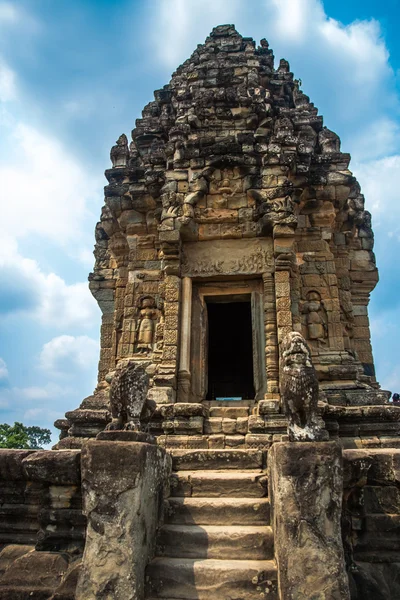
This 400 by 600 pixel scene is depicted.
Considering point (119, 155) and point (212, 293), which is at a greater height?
point (119, 155)

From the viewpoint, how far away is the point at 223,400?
7906 mm

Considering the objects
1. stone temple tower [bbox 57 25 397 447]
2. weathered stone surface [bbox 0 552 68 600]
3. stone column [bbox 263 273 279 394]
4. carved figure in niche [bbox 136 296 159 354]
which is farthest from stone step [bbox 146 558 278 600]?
carved figure in niche [bbox 136 296 159 354]

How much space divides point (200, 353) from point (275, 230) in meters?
2.69

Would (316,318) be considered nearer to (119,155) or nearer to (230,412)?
(230,412)

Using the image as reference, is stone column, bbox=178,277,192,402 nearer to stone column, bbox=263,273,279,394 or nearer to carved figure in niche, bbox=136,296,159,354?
carved figure in niche, bbox=136,296,159,354

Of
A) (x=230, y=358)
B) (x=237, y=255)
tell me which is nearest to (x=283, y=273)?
(x=237, y=255)

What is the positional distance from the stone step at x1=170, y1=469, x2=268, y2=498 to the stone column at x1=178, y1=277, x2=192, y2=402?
254 cm

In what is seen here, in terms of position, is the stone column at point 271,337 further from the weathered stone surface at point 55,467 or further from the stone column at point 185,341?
the weathered stone surface at point 55,467

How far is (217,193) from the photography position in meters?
8.61

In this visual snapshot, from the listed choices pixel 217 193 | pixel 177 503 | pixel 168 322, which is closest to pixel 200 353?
pixel 168 322

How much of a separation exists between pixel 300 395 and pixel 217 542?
1.65 m

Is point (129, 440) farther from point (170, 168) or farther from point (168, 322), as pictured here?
point (170, 168)

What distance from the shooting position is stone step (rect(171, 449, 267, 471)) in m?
5.75

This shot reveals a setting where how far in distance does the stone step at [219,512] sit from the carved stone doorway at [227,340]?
10.4ft
